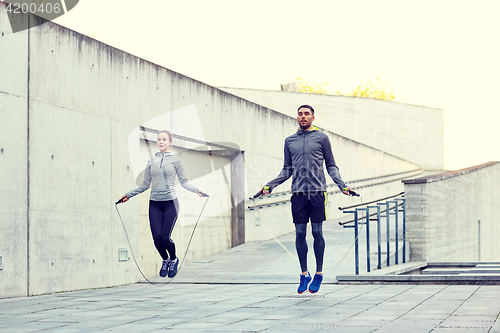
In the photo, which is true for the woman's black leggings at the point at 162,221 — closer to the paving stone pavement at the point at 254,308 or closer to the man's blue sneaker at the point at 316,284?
the paving stone pavement at the point at 254,308

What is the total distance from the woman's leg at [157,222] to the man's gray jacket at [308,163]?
1285 mm

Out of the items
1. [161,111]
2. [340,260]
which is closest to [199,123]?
[161,111]

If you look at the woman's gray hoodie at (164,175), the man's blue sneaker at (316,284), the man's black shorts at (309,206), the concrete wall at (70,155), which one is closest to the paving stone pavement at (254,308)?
the man's blue sneaker at (316,284)

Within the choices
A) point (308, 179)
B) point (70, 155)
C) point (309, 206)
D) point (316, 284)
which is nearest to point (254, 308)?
point (316, 284)

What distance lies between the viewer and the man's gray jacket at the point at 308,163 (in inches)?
256

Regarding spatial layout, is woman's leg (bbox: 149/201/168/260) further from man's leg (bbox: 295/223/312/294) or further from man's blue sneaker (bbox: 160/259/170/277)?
man's leg (bbox: 295/223/312/294)

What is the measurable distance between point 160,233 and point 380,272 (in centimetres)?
405

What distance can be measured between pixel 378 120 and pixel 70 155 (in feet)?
86.1

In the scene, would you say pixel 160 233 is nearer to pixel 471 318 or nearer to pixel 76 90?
pixel 76 90

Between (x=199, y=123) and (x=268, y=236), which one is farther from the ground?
(x=199, y=123)

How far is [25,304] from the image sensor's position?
6.64 m

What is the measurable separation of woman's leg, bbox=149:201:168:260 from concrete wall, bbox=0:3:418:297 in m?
1.64

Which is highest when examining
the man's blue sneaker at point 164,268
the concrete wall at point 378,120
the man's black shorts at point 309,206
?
the concrete wall at point 378,120

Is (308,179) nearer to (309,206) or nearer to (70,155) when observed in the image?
(309,206)
